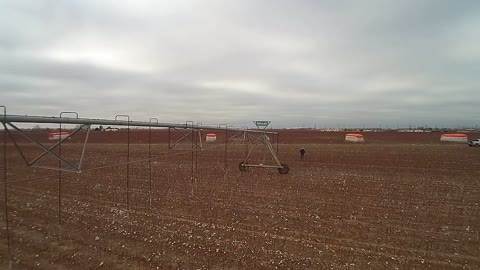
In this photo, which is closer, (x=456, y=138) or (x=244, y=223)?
(x=244, y=223)

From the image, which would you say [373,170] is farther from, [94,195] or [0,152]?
[0,152]

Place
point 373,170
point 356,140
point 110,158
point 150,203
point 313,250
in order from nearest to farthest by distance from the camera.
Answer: point 313,250, point 150,203, point 373,170, point 110,158, point 356,140

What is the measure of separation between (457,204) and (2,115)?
20.7 m

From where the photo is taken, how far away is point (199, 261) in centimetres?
939

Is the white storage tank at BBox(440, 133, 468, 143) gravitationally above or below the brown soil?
above

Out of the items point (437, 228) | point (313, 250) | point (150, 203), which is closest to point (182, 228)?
point (150, 203)

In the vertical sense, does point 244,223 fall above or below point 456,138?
below

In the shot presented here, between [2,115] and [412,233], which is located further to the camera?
[412,233]

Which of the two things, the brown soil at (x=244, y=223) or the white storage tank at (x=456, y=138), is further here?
the white storage tank at (x=456, y=138)

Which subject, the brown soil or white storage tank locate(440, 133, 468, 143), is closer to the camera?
the brown soil

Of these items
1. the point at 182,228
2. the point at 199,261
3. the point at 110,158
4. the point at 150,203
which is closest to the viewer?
the point at 199,261

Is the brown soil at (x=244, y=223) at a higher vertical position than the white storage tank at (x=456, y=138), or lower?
lower

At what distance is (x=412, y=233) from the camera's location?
11.8 meters

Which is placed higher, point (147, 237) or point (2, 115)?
point (2, 115)
